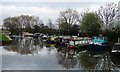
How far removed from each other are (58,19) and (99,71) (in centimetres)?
3828

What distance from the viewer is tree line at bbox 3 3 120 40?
38719 mm

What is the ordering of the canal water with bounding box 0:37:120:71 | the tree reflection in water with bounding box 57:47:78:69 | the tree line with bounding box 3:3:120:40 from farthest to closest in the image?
the tree line with bounding box 3:3:120:40
the tree reflection in water with bounding box 57:47:78:69
the canal water with bounding box 0:37:120:71

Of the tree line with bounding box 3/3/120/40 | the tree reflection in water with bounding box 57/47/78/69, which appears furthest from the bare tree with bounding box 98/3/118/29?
the tree reflection in water with bounding box 57/47/78/69

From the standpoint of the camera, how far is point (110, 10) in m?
40.4

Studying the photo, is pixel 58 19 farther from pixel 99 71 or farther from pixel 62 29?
pixel 99 71

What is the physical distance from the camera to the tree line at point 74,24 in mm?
38719

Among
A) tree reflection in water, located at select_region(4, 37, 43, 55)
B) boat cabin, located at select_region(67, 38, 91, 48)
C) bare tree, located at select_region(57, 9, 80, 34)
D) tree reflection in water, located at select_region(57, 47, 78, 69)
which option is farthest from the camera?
bare tree, located at select_region(57, 9, 80, 34)

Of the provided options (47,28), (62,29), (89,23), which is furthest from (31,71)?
(47,28)

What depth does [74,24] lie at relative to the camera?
4916cm

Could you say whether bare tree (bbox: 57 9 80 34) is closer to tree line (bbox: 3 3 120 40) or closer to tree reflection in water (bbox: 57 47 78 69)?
tree line (bbox: 3 3 120 40)

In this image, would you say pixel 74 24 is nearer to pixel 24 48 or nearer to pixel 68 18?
pixel 68 18

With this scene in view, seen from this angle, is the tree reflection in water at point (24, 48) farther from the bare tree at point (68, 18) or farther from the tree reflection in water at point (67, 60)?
the bare tree at point (68, 18)

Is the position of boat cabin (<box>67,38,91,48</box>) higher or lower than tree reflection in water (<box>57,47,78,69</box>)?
lower

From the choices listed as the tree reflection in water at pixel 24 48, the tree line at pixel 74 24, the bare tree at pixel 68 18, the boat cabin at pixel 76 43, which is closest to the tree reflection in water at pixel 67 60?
the tree reflection in water at pixel 24 48
